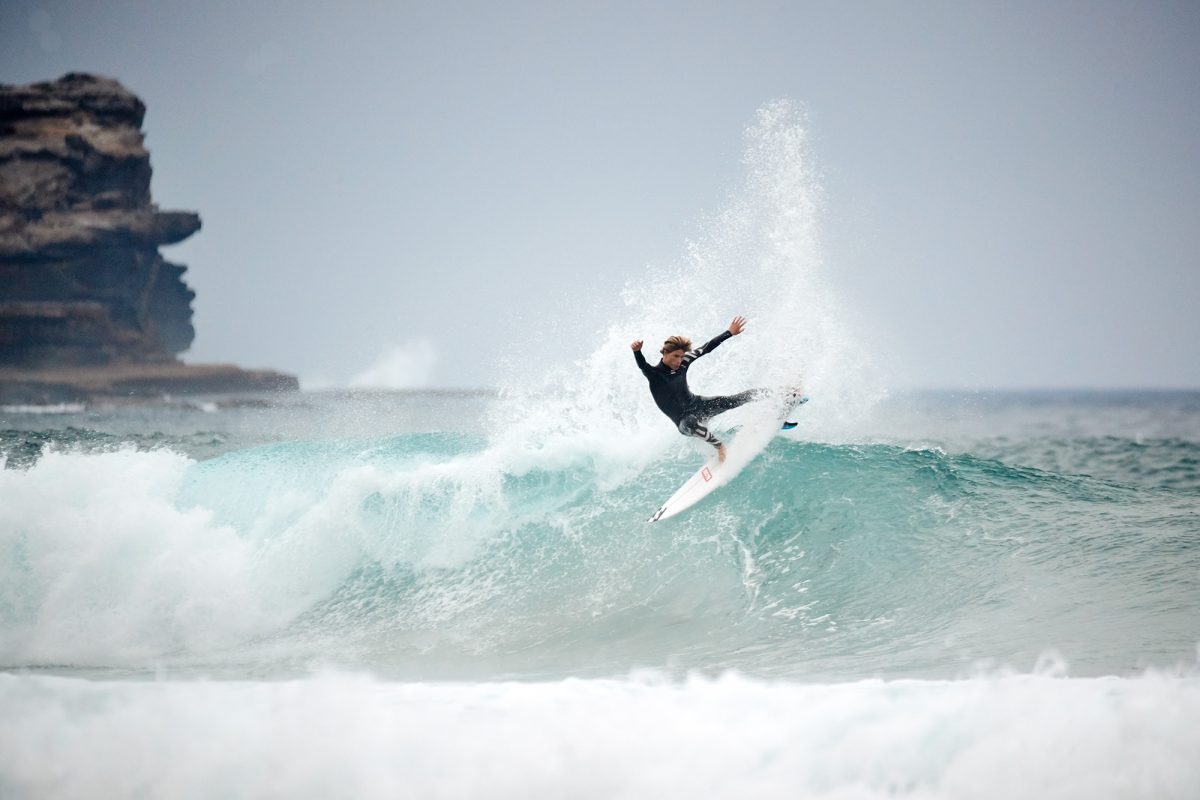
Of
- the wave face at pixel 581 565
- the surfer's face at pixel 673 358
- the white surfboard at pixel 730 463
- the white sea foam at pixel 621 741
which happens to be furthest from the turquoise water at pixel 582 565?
the surfer's face at pixel 673 358

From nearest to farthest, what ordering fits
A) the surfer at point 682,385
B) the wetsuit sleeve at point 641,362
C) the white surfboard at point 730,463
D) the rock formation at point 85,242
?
the wetsuit sleeve at point 641,362 < the surfer at point 682,385 < the white surfboard at point 730,463 < the rock formation at point 85,242

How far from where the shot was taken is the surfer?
7664mm

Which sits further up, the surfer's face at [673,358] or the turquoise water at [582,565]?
the surfer's face at [673,358]

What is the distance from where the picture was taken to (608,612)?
721 cm

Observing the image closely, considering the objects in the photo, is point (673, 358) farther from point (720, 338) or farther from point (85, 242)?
point (85, 242)

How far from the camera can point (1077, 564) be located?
7.48 metres

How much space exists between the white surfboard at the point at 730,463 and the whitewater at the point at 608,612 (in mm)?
152

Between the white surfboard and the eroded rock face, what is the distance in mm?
66021

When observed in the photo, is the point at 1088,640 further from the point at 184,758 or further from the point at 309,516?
the point at 309,516

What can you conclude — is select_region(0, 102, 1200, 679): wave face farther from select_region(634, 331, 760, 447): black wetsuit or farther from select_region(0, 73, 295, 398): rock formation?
select_region(0, 73, 295, 398): rock formation

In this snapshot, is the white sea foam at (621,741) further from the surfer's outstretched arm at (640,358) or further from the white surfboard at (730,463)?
the white surfboard at (730,463)

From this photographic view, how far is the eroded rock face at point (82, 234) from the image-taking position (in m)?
62.2

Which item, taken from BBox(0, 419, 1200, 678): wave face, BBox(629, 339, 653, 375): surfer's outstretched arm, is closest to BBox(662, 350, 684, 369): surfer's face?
BBox(629, 339, 653, 375): surfer's outstretched arm

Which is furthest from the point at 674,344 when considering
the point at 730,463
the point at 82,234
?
the point at 82,234
